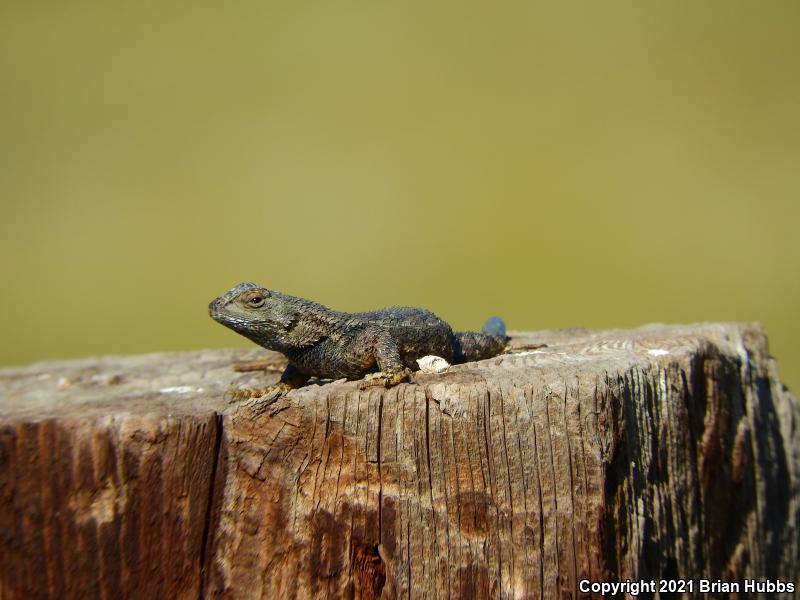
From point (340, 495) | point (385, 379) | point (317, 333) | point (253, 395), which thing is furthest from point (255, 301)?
point (340, 495)

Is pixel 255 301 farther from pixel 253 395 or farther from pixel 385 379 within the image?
pixel 385 379

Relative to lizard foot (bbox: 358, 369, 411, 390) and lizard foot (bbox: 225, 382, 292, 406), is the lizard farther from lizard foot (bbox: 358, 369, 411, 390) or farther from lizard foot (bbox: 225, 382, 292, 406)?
lizard foot (bbox: 358, 369, 411, 390)

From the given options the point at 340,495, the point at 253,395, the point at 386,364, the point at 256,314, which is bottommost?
the point at 340,495

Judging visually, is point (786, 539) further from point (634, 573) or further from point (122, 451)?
point (122, 451)

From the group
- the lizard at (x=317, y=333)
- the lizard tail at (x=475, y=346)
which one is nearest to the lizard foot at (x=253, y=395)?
the lizard at (x=317, y=333)

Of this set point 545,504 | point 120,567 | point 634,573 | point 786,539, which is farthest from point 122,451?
point 786,539

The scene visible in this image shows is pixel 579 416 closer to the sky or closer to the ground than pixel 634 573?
closer to the sky
